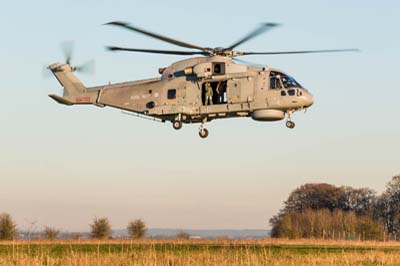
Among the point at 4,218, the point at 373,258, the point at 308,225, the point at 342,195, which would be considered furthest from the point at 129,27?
the point at 342,195

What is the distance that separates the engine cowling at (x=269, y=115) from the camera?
1630 inches

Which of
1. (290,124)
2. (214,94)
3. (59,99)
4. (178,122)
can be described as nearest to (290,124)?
(290,124)

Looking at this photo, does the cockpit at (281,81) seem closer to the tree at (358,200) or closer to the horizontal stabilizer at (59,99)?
the horizontal stabilizer at (59,99)

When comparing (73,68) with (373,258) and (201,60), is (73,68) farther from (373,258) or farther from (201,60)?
(373,258)

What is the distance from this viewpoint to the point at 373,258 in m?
25.7

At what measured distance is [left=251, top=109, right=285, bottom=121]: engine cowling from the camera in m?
41.4

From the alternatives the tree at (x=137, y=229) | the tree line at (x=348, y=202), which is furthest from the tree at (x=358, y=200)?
the tree at (x=137, y=229)

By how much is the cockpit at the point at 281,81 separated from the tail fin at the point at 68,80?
41.7 feet

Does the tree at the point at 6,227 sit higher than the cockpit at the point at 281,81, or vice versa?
the cockpit at the point at 281,81

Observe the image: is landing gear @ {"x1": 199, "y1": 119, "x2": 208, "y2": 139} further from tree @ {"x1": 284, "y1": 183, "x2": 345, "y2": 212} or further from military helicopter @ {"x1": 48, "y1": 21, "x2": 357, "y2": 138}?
tree @ {"x1": 284, "y1": 183, "x2": 345, "y2": 212}

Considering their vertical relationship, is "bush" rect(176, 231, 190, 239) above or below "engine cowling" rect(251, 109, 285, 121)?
below

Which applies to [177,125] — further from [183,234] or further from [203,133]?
[183,234]

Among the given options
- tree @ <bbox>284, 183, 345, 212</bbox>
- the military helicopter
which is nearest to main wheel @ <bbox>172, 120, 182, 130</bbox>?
the military helicopter

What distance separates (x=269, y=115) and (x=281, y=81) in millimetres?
2227
